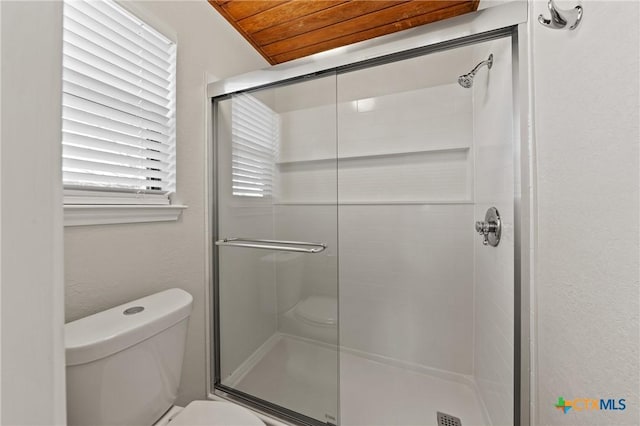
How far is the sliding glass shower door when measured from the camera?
1207mm

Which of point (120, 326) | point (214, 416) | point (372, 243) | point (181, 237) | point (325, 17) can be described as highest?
point (325, 17)

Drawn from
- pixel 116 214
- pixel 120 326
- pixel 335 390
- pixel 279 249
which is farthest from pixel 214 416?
pixel 116 214

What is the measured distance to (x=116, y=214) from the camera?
0.89 m

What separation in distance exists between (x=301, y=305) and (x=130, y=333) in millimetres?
701

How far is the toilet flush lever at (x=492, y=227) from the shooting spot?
3.43ft

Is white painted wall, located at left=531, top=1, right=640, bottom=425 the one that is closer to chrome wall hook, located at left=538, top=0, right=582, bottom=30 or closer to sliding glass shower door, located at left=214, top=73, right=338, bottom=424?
chrome wall hook, located at left=538, top=0, right=582, bottom=30

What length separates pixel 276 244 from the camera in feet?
4.09

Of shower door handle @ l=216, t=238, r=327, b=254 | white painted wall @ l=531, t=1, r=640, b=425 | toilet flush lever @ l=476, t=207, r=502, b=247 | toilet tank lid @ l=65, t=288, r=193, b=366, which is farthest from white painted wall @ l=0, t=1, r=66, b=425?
toilet flush lever @ l=476, t=207, r=502, b=247

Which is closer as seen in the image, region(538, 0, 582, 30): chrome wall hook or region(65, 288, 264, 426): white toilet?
region(538, 0, 582, 30): chrome wall hook

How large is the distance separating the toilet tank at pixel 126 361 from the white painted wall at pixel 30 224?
641 millimetres

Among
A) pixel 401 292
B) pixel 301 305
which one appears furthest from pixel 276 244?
pixel 401 292

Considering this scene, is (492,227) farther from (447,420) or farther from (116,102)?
(116,102)

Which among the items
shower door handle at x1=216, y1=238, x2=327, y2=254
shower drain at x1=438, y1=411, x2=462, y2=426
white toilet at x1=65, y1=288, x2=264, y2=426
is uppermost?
shower door handle at x1=216, y1=238, x2=327, y2=254

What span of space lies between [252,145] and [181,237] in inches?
22.5
